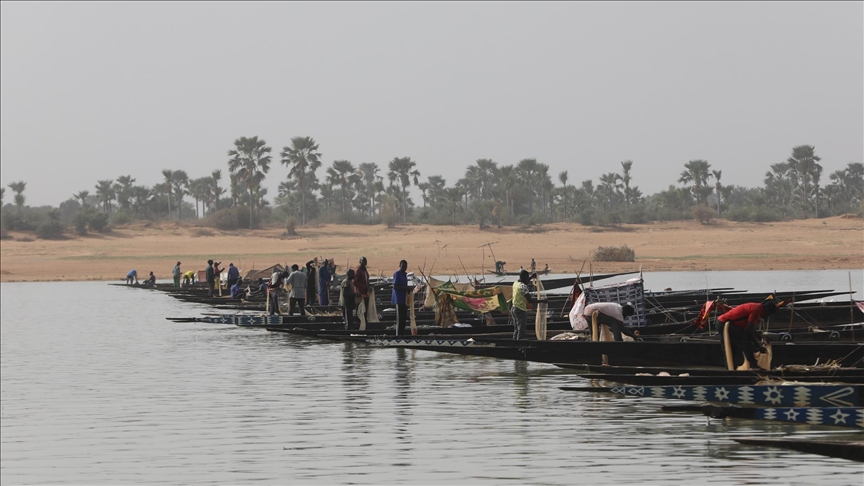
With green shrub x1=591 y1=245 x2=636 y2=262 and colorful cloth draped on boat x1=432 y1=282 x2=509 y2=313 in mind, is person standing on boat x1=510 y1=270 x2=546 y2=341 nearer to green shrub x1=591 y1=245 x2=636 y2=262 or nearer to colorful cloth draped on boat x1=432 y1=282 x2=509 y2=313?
colorful cloth draped on boat x1=432 y1=282 x2=509 y2=313

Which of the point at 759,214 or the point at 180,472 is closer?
the point at 180,472

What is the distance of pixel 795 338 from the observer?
16.2 m

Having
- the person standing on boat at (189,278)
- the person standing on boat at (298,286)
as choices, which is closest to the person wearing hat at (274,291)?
the person standing on boat at (298,286)

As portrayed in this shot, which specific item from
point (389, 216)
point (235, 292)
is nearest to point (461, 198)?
point (389, 216)

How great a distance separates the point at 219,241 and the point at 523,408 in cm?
6255

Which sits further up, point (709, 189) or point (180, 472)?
point (709, 189)

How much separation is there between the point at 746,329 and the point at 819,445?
Result: 9.58ft

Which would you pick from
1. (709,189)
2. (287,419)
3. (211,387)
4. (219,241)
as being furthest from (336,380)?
(709,189)

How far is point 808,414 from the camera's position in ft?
35.5

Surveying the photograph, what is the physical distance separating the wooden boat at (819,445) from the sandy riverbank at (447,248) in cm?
4186

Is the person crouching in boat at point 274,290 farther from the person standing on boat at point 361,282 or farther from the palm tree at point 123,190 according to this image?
the palm tree at point 123,190

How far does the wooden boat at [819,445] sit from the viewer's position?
9562 millimetres

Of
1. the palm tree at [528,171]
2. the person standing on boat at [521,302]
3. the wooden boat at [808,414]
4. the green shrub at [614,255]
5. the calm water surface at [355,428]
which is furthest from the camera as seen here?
the palm tree at [528,171]

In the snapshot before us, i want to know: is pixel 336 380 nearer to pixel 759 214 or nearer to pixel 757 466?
pixel 757 466
